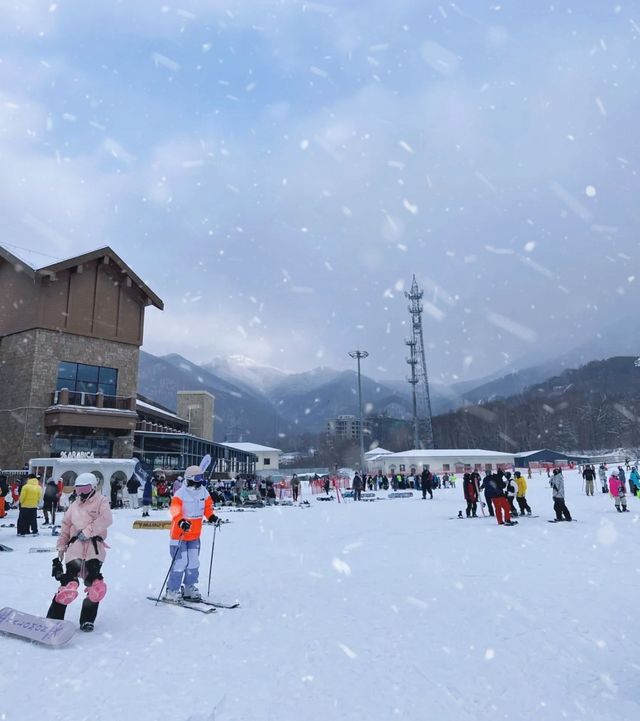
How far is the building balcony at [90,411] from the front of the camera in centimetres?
2586

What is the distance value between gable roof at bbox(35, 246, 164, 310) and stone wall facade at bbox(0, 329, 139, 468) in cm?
321

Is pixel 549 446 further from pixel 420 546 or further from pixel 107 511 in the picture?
pixel 107 511

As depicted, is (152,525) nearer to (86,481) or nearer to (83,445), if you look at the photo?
(86,481)

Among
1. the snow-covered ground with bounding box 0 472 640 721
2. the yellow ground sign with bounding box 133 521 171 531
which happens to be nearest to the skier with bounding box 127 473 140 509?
the yellow ground sign with bounding box 133 521 171 531

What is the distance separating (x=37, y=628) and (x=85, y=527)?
3.30ft

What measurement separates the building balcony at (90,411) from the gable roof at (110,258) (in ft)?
20.1

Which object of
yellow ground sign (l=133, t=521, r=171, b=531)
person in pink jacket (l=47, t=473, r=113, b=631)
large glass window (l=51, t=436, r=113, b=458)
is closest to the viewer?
person in pink jacket (l=47, t=473, r=113, b=631)

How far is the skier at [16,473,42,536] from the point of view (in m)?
13.1

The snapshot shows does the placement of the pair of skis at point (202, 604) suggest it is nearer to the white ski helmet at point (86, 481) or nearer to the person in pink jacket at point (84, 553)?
the person in pink jacket at point (84, 553)

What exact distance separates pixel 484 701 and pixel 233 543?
9.49 metres

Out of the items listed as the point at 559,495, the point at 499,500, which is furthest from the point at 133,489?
the point at 559,495

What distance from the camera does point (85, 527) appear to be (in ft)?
18.6

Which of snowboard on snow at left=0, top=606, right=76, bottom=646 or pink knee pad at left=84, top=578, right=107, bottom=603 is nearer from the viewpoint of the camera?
snowboard on snow at left=0, top=606, right=76, bottom=646

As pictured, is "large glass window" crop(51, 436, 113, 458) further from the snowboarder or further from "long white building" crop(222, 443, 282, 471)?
"long white building" crop(222, 443, 282, 471)
